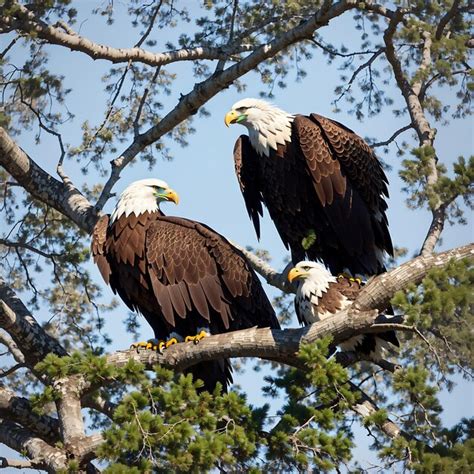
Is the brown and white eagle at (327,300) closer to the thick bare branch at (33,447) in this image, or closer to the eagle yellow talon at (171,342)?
the eagle yellow talon at (171,342)

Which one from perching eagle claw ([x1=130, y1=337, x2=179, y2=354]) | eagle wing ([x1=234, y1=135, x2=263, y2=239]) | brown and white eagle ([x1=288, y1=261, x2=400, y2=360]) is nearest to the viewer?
perching eagle claw ([x1=130, y1=337, x2=179, y2=354])

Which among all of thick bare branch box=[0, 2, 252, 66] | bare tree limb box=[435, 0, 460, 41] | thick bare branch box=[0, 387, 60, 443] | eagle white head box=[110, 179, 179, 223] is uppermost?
thick bare branch box=[0, 2, 252, 66]

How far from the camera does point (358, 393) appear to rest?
17.7ft

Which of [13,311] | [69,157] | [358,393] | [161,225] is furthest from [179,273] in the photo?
[69,157]

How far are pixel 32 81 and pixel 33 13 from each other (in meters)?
0.54

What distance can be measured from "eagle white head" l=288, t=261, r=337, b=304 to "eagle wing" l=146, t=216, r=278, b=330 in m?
0.27

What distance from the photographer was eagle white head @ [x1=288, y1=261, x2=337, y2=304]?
21.8 ft

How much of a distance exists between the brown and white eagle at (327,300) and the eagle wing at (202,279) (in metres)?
0.24

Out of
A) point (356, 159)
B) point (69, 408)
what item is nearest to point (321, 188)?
point (356, 159)

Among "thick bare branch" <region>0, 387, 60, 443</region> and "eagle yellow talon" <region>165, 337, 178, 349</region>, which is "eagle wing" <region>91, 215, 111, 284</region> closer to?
"eagle yellow talon" <region>165, 337, 178, 349</region>

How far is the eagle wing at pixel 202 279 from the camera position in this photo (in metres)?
6.46

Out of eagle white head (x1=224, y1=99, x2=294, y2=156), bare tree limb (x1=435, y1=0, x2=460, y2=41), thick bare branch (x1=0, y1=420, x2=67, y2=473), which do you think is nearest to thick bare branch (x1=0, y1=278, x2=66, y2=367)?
thick bare branch (x1=0, y1=420, x2=67, y2=473)

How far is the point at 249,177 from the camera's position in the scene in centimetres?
751

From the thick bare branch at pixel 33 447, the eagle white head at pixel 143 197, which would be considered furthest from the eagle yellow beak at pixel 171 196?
the thick bare branch at pixel 33 447
